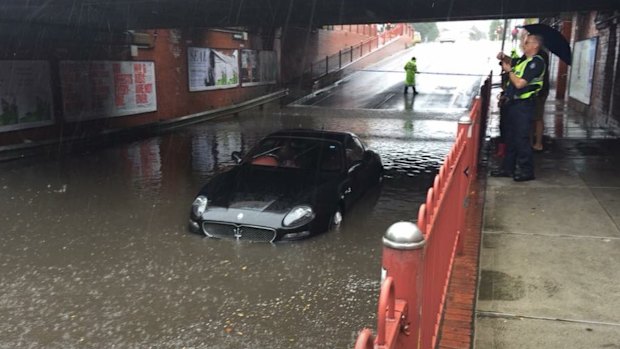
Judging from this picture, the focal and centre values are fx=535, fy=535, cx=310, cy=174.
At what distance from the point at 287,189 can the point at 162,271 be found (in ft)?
6.11

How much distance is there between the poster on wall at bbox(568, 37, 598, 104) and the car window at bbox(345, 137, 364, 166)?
33.2 feet

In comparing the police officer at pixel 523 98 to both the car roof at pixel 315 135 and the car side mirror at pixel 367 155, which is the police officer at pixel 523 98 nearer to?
the car side mirror at pixel 367 155

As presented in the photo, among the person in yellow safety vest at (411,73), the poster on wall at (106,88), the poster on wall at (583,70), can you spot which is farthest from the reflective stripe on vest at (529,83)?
the person in yellow safety vest at (411,73)

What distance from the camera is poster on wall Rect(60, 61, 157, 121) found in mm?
14070

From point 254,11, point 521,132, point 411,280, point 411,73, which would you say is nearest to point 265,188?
point 521,132

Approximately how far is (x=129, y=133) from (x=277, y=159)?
9.44 m

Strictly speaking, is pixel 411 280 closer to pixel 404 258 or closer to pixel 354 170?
pixel 404 258

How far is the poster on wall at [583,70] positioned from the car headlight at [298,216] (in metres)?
12.3

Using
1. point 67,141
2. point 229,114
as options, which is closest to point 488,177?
point 67,141

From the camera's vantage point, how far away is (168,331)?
165 inches

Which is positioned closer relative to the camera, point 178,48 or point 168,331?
point 168,331

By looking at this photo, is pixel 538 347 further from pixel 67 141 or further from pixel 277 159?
pixel 67 141

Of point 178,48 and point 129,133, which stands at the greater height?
point 178,48

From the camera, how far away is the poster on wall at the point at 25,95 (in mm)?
12042
